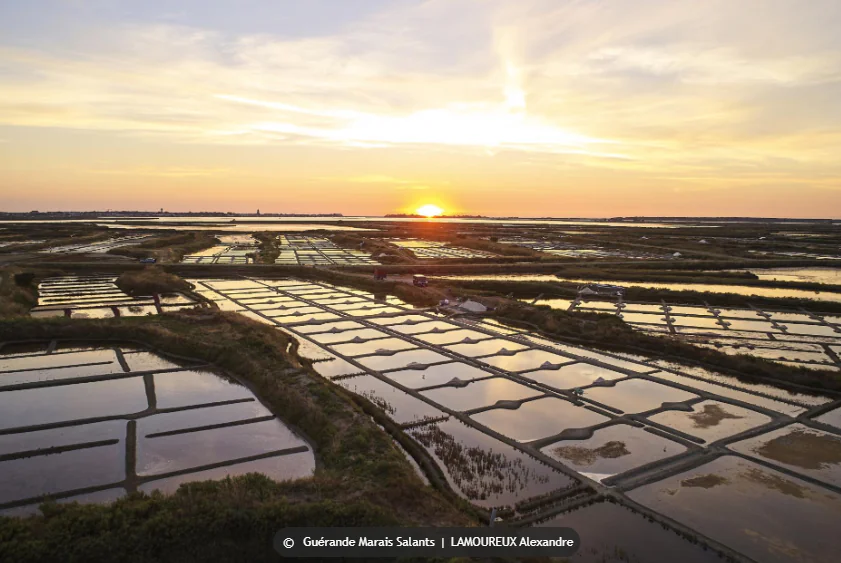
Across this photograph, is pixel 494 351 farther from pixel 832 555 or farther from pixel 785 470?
pixel 832 555

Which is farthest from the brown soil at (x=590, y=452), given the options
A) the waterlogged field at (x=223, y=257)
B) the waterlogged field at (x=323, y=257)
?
the waterlogged field at (x=223, y=257)

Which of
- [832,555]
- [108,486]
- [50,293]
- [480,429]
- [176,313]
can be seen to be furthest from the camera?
[50,293]

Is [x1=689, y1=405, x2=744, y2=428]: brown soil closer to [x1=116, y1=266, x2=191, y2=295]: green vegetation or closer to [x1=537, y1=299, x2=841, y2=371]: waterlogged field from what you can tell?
[x1=537, y1=299, x2=841, y2=371]: waterlogged field

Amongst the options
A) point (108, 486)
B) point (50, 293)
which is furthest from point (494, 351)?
point (50, 293)

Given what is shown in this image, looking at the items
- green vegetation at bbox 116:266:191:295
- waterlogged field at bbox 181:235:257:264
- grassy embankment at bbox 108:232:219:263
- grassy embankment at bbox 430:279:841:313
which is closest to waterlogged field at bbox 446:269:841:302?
grassy embankment at bbox 430:279:841:313

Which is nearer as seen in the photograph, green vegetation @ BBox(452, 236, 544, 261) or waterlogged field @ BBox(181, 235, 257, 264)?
waterlogged field @ BBox(181, 235, 257, 264)

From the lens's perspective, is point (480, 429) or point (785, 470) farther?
point (480, 429)
